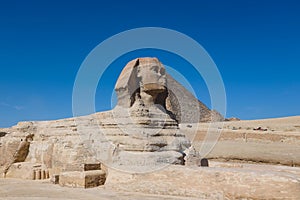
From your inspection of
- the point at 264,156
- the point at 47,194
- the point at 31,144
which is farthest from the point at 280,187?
the point at 31,144

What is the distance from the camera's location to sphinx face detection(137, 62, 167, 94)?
9336 millimetres

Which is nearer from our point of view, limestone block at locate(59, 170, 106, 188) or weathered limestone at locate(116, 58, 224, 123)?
limestone block at locate(59, 170, 106, 188)

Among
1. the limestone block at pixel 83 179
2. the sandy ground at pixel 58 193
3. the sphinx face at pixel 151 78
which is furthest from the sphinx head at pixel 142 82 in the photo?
the sandy ground at pixel 58 193

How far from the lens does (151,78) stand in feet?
30.6

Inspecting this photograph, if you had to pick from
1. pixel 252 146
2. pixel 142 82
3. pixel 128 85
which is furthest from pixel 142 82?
pixel 252 146

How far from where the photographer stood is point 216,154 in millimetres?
15719

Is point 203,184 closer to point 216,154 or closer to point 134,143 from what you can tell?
point 134,143

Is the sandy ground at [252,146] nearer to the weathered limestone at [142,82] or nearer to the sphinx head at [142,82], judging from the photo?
the weathered limestone at [142,82]

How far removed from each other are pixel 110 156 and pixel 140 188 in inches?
59.4

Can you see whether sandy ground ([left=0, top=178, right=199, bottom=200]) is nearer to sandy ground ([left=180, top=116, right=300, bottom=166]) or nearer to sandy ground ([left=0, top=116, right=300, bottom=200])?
sandy ground ([left=0, top=116, right=300, bottom=200])

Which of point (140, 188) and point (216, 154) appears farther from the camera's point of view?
point (216, 154)

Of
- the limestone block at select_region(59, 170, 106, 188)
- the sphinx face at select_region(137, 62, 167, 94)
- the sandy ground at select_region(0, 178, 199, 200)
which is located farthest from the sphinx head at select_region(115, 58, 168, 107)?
the sandy ground at select_region(0, 178, 199, 200)

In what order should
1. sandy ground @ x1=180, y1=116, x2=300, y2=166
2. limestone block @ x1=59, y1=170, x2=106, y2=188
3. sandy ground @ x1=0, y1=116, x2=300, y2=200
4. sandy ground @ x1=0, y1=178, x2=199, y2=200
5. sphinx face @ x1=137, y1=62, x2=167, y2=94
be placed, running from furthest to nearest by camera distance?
1. sandy ground @ x1=180, y1=116, x2=300, y2=166
2. sphinx face @ x1=137, y1=62, x2=167, y2=94
3. limestone block @ x1=59, y1=170, x2=106, y2=188
4. sandy ground @ x1=0, y1=116, x2=300, y2=200
5. sandy ground @ x1=0, y1=178, x2=199, y2=200

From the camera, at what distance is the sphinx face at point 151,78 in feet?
30.6
